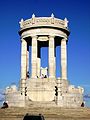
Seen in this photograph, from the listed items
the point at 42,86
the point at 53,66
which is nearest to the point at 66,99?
the point at 42,86

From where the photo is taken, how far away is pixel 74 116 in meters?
38.3

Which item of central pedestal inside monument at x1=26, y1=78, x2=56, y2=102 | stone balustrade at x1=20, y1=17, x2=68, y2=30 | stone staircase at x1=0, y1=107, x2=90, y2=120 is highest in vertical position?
stone balustrade at x1=20, y1=17, x2=68, y2=30

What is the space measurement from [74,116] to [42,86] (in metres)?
16.5

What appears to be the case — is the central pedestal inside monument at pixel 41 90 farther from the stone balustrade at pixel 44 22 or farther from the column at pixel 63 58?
the stone balustrade at pixel 44 22

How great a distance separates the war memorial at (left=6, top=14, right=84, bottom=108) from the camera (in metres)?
51.0

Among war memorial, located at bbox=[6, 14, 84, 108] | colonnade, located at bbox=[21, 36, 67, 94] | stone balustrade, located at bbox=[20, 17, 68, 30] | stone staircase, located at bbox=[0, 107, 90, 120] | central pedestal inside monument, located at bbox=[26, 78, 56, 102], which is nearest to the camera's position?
stone staircase, located at bbox=[0, 107, 90, 120]

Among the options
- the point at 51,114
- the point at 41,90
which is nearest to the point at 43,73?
the point at 41,90

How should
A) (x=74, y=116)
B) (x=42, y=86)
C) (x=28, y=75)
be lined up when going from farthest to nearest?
(x=28, y=75)
(x=42, y=86)
(x=74, y=116)

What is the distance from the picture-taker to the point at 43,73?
62031 mm

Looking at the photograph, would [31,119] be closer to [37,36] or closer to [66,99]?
[66,99]

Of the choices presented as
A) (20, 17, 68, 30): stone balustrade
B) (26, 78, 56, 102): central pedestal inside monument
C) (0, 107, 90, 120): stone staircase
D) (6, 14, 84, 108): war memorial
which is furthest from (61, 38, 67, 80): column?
(0, 107, 90, 120): stone staircase

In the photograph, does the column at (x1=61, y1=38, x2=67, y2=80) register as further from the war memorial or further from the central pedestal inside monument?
the central pedestal inside monument

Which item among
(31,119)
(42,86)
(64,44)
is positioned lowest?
(31,119)

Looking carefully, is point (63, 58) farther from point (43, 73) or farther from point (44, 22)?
point (44, 22)
